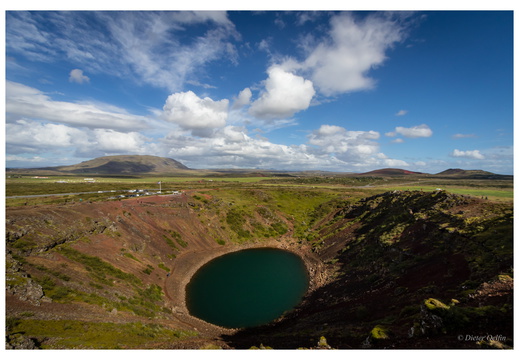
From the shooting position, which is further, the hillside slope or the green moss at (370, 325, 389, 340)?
the hillside slope

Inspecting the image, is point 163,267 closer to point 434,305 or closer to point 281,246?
point 281,246

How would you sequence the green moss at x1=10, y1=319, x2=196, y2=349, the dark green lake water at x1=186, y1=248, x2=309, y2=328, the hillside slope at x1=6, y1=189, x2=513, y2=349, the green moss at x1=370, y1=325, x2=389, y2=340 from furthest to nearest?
the dark green lake water at x1=186, y1=248, x2=309, y2=328 → the green moss at x1=10, y1=319, x2=196, y2=349 → the hillside slope at x1=6, y1=189, x2=513, y2=349 → the green moss at x1=370, y1=325, x2=389, y2=340

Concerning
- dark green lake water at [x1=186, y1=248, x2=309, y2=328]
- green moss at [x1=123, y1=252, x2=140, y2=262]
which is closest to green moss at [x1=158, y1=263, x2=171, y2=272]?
green moss at [x1=123, y1=252, x2=140, y2=262]

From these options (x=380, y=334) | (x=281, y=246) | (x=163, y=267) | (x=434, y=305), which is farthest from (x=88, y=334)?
(x=281, y=246)

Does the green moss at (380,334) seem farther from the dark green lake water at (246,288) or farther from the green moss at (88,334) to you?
the dark green lake water at (246,288)

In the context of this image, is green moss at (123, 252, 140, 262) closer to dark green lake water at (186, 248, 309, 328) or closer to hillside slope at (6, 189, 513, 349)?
hillside slope at (6, 189, 513, 349)

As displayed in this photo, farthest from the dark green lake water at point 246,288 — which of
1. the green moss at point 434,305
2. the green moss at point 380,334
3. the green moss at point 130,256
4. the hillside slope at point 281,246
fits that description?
the green moss at point 434,305

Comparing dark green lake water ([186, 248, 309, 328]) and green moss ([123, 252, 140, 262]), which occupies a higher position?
green moss ([123, 252, 140, 262])

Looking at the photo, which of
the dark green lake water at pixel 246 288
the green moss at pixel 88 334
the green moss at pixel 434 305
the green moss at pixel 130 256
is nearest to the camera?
the green moss at pixel 434 305
